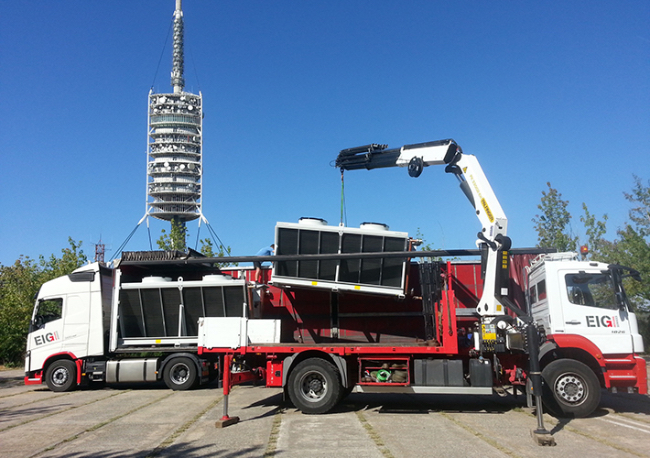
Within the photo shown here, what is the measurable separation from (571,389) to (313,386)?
5311 mm

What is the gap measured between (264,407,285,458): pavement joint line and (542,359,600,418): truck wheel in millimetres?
5423

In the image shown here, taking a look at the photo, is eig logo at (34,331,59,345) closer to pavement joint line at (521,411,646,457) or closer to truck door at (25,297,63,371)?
truck door at (25,297,63,371)

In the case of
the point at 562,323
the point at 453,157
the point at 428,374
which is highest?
the point at 453,157

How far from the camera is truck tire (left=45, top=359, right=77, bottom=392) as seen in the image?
1565cm

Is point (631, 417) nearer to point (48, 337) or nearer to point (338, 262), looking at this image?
point (338, 262)

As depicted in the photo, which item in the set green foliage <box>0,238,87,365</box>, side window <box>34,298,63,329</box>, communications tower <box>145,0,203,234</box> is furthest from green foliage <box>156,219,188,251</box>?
communications tower <box>145,0,203,234</box>

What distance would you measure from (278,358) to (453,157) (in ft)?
21.2

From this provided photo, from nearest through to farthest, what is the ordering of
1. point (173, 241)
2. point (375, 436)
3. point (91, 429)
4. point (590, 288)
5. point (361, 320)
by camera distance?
point (375, 436)
point (91, 429)
point (590, 288)
point (361, 320)
point (173, 241)

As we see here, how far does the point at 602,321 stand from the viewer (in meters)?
10.7

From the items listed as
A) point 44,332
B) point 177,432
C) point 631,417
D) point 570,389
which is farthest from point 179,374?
point 631,417

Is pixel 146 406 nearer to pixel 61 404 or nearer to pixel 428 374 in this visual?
pixel 61 404

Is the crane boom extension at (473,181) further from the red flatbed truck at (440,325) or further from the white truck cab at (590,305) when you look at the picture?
the white truck cab at (590,305)

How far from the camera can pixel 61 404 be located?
13.2 m

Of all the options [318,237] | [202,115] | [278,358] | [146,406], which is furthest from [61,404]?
[202,115]
